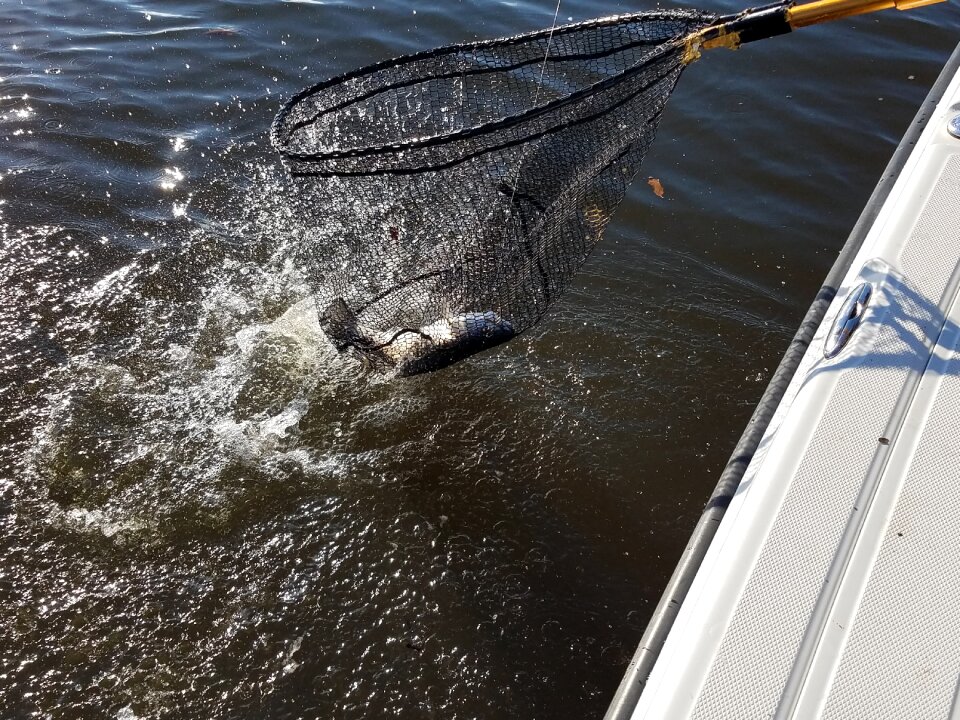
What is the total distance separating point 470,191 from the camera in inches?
150

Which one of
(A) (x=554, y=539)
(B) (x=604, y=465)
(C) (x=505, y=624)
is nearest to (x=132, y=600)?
(C) (x=505, y=624)

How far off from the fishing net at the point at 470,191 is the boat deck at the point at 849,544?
4.33ft

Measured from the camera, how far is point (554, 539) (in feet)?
12.2

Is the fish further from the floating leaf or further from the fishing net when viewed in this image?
the floating leaf

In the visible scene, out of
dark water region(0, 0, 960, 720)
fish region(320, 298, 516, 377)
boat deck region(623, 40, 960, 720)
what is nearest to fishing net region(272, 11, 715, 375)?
fish region(320, 298, 516, 377)

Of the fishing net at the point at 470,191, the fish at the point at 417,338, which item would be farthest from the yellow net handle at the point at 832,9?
the fish at the point at 417,338

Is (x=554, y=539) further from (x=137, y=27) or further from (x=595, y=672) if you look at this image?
(x=137, y=27)

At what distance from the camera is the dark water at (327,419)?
325 centimetres

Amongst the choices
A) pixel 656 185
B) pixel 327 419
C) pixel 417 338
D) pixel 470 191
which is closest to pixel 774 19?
pixel 470 191

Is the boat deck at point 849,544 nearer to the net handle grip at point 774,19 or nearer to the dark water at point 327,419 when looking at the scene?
the net handle grip at point 774,19

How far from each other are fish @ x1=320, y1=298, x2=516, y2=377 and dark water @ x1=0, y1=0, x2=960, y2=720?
33 cm

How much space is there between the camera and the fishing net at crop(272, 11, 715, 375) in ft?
11.2

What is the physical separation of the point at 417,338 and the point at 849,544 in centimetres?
237

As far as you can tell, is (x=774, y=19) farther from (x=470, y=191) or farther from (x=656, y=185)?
(x=656, y=185)
